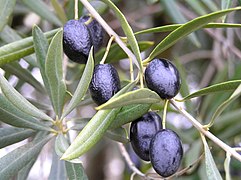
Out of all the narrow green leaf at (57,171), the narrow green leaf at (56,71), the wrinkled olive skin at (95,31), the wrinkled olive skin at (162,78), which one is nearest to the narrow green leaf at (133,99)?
the wrinkled olive skin at (162,78)

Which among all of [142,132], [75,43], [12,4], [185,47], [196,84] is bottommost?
[142,132]

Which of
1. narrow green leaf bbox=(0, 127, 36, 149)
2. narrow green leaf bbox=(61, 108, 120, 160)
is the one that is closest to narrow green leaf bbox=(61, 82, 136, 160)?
narrow green leaf bbox=(61, 108, 120, 160)

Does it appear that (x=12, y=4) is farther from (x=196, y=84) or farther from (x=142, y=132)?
(x=196, y=84)

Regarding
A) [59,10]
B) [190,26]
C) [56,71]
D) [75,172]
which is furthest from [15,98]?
[59,10]

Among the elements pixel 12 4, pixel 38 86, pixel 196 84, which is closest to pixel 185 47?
pixel 196 84

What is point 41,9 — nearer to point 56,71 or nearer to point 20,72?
point 20,72
